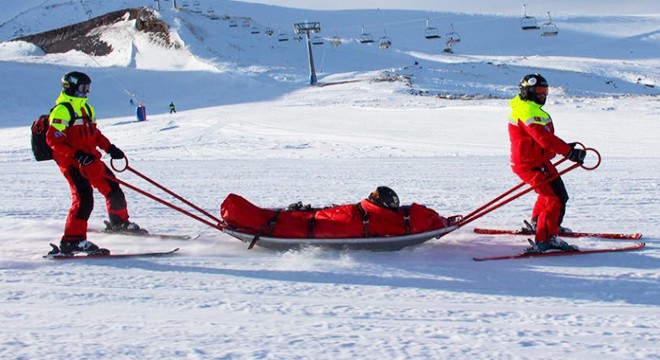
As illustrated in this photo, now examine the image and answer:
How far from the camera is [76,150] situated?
5.99 meters

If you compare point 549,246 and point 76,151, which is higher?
point 76,151

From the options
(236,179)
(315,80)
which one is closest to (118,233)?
(236,179)

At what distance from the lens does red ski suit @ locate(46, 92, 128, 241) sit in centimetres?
590

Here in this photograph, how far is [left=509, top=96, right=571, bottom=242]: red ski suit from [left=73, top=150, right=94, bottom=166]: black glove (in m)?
3.53

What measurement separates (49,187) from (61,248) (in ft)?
15.4

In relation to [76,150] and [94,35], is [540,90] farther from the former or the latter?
[94,35]

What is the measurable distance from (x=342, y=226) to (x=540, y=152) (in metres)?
1.76

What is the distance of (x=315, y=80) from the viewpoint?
128ft

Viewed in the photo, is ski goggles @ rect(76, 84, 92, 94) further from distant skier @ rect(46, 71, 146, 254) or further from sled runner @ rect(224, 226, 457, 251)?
sled runner @ rect(224, 226, 457, 251)

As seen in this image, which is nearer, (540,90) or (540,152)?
(540,90)

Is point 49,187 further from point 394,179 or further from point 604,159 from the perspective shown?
point 604,159

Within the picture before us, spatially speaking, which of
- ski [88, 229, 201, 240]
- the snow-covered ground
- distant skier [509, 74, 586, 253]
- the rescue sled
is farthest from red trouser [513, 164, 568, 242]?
ski [88, 229, 201, 240]

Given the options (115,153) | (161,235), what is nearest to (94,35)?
(161,235)

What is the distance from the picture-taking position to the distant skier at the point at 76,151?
19.3 feet
